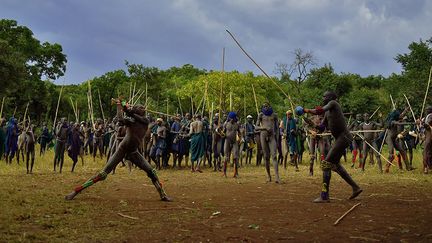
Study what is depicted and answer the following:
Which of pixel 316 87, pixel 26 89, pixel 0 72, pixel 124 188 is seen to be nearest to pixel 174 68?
pixel 316 87

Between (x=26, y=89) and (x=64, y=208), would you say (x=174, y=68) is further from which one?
(x=64, y=208)

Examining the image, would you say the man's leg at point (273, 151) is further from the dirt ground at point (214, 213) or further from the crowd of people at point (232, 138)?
the dirt ground at point (214, 213)

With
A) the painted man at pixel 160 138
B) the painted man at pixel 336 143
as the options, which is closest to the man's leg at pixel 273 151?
the painted man at pixel 336 143

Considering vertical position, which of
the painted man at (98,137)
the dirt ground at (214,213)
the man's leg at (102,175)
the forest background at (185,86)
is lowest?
the dirt ground at (214,213)

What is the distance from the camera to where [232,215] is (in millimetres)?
7684

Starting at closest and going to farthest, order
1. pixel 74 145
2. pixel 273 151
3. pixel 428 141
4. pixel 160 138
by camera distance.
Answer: pixel 273 151 → pixel 428 141 → pixel 74 145 → pixel 160 138

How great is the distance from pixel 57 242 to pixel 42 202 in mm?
3412

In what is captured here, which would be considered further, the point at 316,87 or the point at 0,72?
the point at 316,87

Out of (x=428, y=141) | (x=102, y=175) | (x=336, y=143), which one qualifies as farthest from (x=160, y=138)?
(x=336, y=143)

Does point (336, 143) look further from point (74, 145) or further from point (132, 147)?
point (74, 145)

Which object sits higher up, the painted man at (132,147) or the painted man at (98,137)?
the painted man at (98,137)

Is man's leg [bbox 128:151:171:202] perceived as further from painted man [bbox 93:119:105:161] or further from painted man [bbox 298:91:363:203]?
painted man [bbox 93:119:105:161]

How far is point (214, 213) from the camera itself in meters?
7.82

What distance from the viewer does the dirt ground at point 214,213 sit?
20.2ft
